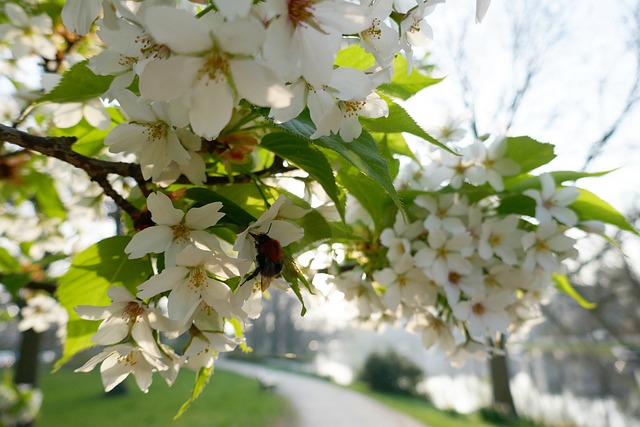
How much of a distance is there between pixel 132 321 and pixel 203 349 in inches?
2.7

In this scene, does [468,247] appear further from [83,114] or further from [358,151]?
[83,114]

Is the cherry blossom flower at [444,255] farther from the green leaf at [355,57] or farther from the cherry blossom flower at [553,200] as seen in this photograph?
the green leaf at [355,57]

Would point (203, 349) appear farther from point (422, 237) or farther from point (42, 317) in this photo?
point (42, 317)

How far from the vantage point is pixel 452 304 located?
614mm

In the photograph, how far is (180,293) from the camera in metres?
0.36

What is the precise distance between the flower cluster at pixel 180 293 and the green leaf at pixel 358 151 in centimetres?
6

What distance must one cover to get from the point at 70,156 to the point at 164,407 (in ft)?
21.9

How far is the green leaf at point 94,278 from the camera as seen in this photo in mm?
460

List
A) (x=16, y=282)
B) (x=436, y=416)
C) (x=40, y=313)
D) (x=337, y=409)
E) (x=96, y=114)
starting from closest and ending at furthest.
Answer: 1. (x=96, y=114)
2. (x=16, y=282)
3. (x=40, y=313)
4. (x=436, y=416)
5. (x=337, y=409)

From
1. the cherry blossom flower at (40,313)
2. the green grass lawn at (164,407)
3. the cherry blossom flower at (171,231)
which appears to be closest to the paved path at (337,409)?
the green grass lawn at (164,407)

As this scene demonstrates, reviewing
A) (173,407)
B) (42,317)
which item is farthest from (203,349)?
(173,407)

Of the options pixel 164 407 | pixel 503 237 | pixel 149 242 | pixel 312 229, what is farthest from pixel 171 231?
pixel 164 407

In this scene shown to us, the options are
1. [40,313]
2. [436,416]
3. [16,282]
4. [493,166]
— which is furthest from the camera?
[436,416]

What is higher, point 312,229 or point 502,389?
point 312,229
